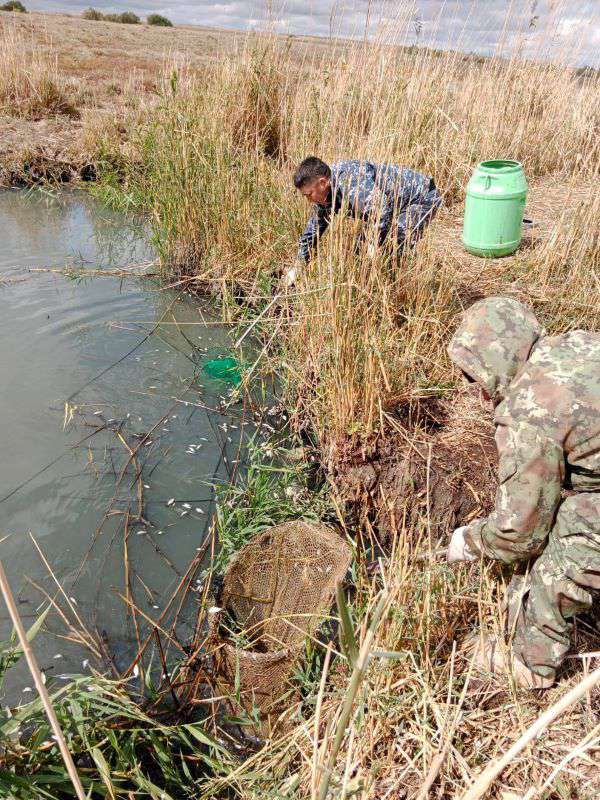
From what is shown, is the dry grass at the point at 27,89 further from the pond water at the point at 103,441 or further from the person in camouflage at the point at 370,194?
the person in camouflage at the point at 370,194

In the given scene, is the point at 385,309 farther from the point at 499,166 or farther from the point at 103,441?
the point at 499,166

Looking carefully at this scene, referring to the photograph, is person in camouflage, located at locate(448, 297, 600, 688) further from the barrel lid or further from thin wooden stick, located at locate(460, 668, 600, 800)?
the barrel lid

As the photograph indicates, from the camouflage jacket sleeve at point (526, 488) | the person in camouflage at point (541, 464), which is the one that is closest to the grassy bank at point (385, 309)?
the person in camouflage at point (541, 464)

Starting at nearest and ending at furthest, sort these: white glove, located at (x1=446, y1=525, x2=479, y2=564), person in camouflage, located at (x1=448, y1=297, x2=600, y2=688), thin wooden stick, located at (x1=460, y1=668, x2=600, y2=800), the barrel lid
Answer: thin wooden stick, located at (x1=460, y1=668, x2=600, y2=800) → person in camouflage, located at (x1=448, y1=297, x2=600, y2=688) → white glove, located at (x1=446, y1=525, x2=479, y2=564) → the barrel lid

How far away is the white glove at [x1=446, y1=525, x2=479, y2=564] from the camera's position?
2.13 meters

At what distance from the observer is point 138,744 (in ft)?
6.65

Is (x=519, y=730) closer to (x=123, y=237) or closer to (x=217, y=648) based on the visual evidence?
(x=217, y=648)

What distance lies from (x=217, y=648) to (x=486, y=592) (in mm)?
982

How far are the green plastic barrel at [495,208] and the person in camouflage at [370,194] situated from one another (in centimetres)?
39

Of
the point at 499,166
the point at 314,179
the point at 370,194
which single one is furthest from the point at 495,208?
the point at 370,194

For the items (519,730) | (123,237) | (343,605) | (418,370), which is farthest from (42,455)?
(123,237)

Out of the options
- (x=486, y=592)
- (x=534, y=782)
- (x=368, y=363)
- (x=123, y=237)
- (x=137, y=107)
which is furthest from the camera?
(x=137, y=107)

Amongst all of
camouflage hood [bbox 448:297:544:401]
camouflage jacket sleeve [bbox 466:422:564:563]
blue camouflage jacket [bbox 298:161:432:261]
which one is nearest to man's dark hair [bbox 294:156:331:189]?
blue camouflage jacket [bbox 298:161:432:261]

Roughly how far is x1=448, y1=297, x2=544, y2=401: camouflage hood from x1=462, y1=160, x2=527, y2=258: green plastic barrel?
2.66 meters
